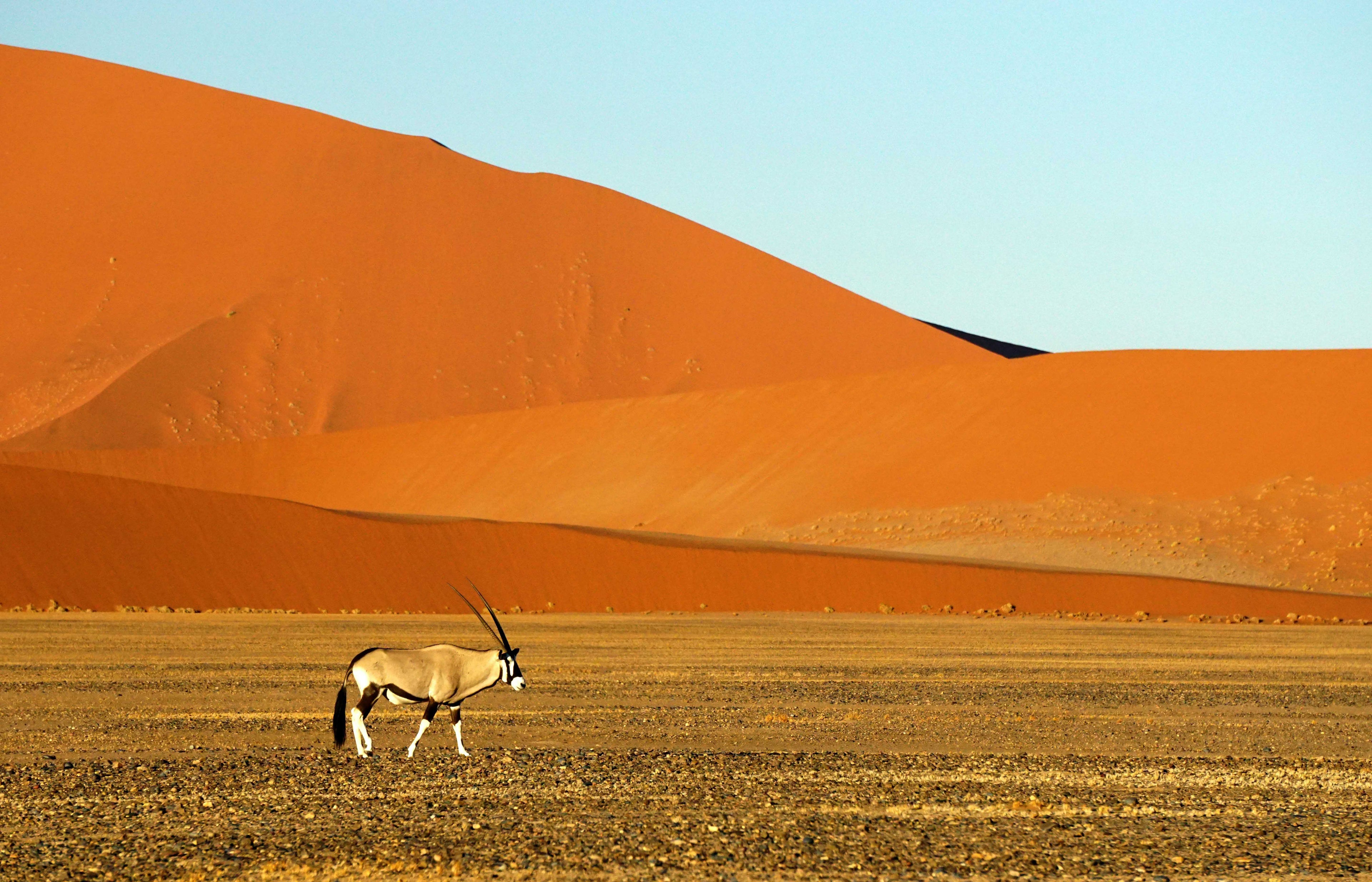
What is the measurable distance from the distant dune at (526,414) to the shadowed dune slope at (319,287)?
0.19 meters

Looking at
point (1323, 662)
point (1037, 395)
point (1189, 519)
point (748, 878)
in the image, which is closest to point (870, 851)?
point (748, 878)

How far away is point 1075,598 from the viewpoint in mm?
33438

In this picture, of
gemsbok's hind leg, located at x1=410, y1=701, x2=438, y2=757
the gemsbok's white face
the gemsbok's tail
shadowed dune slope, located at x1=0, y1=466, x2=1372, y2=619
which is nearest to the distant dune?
shadowed dune slope, located at x1=0, y1=466, x2=1372, y2=619

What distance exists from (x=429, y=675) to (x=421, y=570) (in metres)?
25.7

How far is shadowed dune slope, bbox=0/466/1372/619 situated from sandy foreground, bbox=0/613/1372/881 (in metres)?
11.6

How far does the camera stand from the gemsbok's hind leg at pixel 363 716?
30.1ft

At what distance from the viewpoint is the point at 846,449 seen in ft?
171

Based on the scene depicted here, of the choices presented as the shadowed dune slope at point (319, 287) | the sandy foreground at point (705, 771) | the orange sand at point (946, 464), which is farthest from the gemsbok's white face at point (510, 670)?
the shadowed dune slope at point (319, 287)

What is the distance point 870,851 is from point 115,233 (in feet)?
233

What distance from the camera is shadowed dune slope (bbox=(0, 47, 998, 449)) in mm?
63156

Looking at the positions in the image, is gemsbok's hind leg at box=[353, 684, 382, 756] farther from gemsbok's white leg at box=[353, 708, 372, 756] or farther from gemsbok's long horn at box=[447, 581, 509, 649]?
gemsbok's long horn at box=[447, 581, 509, 649]

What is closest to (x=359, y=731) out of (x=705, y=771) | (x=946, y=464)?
(x=705, y=771)

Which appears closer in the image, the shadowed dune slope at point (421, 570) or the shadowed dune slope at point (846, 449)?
the shadowed dune slope at point (421, 570)

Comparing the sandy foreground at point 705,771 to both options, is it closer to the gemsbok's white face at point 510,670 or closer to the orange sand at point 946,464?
the gemsbok's white face at point 510,670
